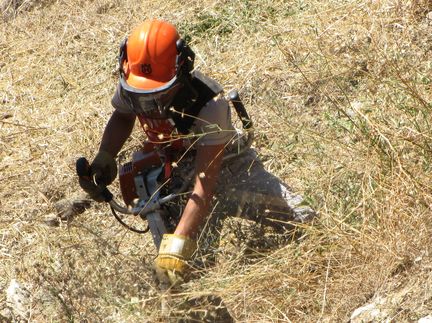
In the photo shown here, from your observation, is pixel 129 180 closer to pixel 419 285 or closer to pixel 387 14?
pixel 419 285

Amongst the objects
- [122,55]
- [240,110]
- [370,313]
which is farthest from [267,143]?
[370,313]

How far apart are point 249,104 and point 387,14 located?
1.15 metres

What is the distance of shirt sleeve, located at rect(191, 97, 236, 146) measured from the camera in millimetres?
3949

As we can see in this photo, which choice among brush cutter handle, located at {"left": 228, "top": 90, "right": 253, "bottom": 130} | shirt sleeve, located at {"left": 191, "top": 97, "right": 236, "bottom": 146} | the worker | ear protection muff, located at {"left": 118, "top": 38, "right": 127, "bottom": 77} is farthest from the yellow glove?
ear protection muff, located at {"left": 118, "top": 38, "right": 127, "bottom": 77}

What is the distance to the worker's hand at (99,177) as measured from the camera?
4252 mm

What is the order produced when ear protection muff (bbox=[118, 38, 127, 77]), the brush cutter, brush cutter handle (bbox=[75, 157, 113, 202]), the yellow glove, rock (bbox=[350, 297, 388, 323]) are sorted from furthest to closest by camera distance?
1. brush cutter handle (bbox=[75, 157, 113, 202])
2. the brush cutter
3. ear protection muff (bbox=[118, 38, 127, 77])
4. the yellow glove
5. rock (bbox=[350, 297, 388, 323])

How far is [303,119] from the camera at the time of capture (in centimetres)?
544

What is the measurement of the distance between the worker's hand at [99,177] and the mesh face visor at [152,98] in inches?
19.2

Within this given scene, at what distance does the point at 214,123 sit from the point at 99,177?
2.50 feet

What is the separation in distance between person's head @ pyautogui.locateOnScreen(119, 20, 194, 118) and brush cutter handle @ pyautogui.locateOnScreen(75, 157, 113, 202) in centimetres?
47

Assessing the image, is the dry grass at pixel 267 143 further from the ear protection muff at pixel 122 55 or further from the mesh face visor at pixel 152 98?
the ear protection muff at pixel 122 55

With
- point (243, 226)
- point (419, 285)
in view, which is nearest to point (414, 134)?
point (419, 285)

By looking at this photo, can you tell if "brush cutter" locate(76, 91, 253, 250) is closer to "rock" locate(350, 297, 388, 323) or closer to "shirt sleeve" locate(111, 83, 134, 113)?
"shirt sleeve" locate(111, 83, 134, 113)

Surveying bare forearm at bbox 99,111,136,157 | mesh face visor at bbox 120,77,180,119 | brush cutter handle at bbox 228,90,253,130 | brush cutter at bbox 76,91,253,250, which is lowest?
brush cutter at bbox 76,91,253,250
